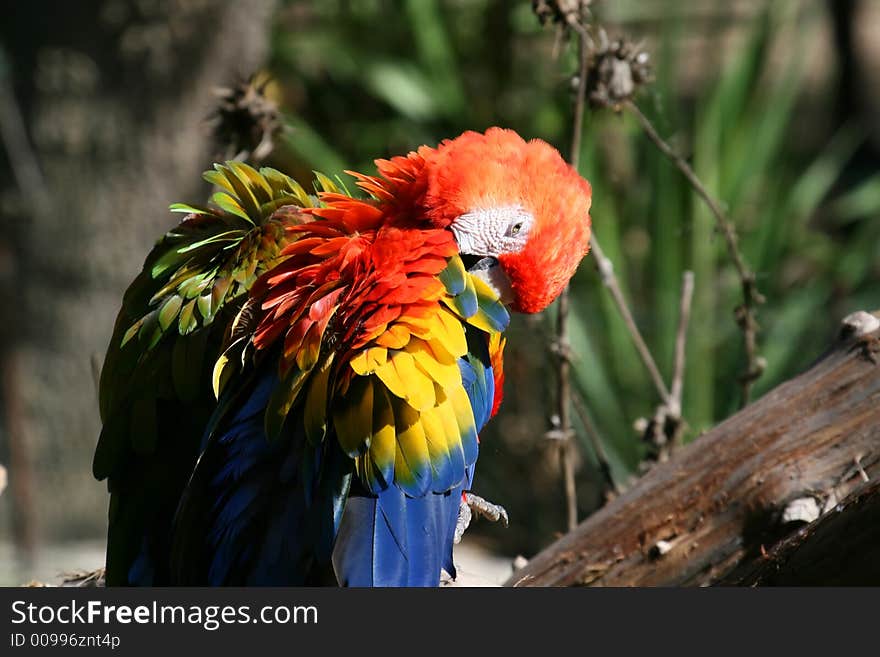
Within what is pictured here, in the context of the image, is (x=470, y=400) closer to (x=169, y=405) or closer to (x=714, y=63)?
(x=169, y=405)

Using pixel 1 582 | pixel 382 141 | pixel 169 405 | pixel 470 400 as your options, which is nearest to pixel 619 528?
pixel 470 400

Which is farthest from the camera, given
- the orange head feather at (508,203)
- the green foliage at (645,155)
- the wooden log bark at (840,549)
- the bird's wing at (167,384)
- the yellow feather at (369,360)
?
the green foliage at (645,155)

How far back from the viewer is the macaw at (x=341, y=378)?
1379 millimetres

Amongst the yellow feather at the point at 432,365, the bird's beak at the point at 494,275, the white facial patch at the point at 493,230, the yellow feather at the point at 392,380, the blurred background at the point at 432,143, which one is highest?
the blurred background at the point at 432,143

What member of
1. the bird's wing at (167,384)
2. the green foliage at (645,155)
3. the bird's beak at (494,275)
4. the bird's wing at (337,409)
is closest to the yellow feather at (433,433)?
the bird's wing at (337,409)

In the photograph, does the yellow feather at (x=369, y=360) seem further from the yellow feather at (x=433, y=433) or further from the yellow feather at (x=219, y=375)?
the yellow feather at (x=219, y=375)

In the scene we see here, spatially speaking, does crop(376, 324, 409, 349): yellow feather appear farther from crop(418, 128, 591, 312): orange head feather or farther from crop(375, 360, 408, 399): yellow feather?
crop(418, 128, 591, 312): orange head feather

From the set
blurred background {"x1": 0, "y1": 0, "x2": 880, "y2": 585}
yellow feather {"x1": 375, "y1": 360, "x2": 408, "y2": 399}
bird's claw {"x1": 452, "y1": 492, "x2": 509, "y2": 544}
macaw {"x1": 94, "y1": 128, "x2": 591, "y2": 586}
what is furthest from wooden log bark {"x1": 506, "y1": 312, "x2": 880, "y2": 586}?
blurred background {"x1": 0, "y1": 0, "x2": 880, "y2": 585}

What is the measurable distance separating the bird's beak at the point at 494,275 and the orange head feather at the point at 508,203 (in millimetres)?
13

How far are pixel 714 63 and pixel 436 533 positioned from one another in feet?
8.91

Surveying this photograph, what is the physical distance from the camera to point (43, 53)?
10.6 feet

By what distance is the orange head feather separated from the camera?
4.79ft

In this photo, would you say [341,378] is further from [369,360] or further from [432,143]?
[432,143]

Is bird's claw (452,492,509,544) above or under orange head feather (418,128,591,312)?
under
